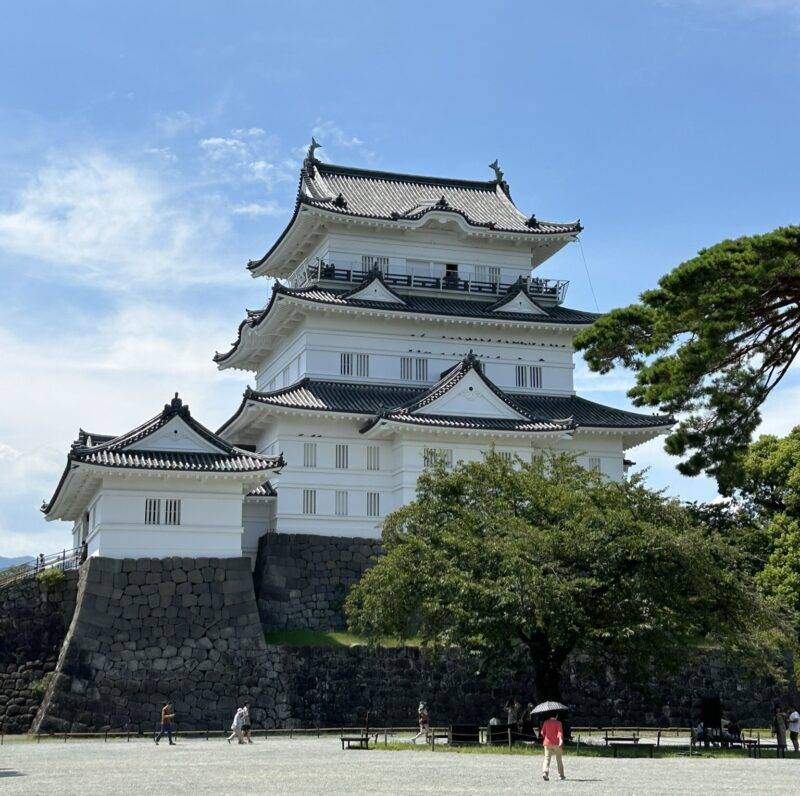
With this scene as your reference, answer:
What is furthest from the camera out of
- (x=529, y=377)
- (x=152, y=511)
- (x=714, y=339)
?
(x=529, y=377)

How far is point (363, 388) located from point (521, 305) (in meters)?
7.06

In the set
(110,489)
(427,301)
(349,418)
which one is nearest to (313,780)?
(110,489)

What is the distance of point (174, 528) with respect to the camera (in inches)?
1332

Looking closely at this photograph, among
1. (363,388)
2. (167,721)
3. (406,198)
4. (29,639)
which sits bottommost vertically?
(167,721)

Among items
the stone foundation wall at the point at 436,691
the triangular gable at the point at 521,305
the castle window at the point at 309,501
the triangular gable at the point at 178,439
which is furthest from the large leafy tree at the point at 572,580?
the triangular gable at the point at 521,305

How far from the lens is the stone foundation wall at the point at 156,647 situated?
31422 mm

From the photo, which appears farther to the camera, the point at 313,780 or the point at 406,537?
the point at 406,537

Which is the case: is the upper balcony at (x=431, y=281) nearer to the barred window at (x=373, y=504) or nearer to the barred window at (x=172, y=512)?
the barred window at (x=373, y=504)

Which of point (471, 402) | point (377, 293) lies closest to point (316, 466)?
point (471, 402)

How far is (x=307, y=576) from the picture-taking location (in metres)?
37.7

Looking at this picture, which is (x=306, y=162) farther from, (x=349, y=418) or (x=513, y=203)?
(x=349, y=418)

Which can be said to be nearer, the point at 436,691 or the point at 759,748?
the point at 759,748

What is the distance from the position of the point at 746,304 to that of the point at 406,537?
12.8 metres

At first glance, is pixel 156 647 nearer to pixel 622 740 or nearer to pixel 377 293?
pixel 622 740
